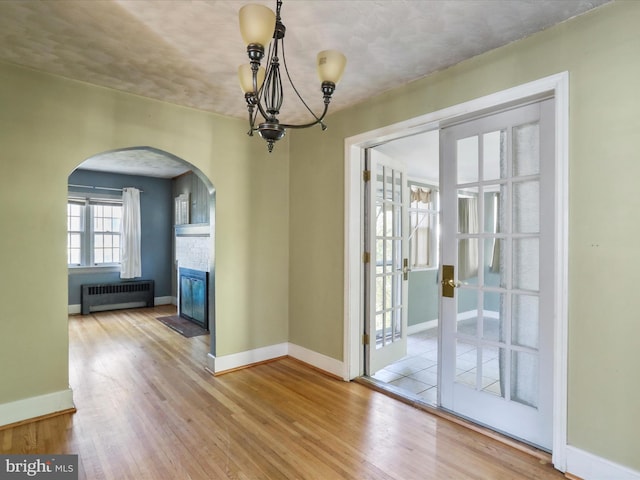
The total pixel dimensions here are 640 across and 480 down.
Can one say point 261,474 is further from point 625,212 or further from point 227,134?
point 227,134

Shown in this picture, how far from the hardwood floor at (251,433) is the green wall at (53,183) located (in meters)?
0.44

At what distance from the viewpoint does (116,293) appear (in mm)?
6504

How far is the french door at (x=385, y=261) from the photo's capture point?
11.2 ft

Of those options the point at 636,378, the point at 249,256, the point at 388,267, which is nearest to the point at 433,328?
the point at 388,267

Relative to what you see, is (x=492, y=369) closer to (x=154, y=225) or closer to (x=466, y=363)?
(x=466, y=363)

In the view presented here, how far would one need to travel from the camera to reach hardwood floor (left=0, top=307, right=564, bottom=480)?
6.62ft

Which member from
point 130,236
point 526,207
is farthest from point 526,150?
point 130,236

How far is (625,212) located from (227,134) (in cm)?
329

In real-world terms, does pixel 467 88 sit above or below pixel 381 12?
below

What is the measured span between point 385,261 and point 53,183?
2.99 m

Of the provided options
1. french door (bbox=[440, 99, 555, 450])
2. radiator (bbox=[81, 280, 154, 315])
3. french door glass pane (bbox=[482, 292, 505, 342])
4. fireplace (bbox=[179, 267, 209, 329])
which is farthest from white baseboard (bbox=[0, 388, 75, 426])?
radiator (bbox=[81, 280, 154, 315])

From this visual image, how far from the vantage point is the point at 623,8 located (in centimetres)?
180

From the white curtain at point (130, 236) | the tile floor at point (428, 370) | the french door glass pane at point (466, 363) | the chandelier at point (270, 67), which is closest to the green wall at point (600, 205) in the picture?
the tile floor at point (428, 370)

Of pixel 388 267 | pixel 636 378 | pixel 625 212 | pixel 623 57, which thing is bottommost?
pixel 636 378
